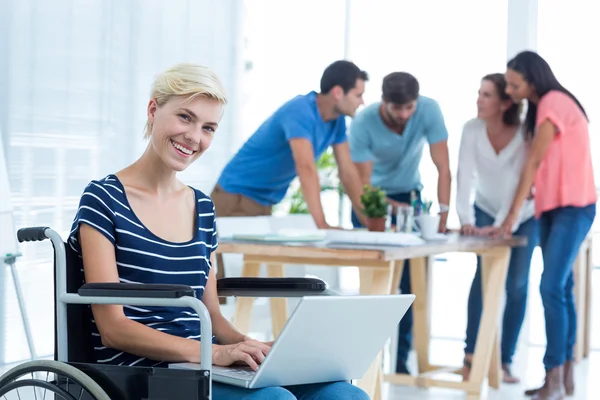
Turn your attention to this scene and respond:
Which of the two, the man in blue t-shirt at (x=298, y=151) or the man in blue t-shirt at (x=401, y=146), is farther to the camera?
the man in blue t-shirt at (x=401, y=146)

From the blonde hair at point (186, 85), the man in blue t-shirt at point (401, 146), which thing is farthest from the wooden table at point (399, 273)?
the blonde hair at point (186, 85)

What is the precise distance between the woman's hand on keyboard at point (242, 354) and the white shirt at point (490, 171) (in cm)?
250

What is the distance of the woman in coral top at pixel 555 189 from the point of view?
3.76 m

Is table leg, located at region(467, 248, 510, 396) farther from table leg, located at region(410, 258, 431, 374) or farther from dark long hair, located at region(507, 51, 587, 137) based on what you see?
dark long hair, located at region(507, 51, 587, 137)

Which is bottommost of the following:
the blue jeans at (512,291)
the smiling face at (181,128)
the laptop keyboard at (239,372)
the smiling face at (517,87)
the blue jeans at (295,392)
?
the blue jeans at (512,291)

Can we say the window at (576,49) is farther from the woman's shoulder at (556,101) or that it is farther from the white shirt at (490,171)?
the woman's shoulder at (556,101)

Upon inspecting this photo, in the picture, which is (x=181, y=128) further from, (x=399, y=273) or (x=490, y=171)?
(x=490, y=171)

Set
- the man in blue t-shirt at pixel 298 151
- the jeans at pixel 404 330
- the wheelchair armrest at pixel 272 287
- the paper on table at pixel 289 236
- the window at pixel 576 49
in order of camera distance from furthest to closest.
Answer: the window at pixel 576 49
the jeans at pixel 404 330
the man in blue t-shirt at pixel 298 151
the paper on table at pixel 289 236
the wheelchair armrest at pixel 272 287

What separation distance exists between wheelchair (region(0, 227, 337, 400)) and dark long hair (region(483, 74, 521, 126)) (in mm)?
2659

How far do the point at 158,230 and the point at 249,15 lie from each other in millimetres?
4130

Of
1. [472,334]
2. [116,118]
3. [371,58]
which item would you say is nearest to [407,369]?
[472,334]

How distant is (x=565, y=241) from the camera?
3.76m

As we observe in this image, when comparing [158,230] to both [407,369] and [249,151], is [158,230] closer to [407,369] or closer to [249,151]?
[249,151]

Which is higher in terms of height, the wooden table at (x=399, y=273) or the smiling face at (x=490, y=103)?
the smiling face at (x=490, y=103)
